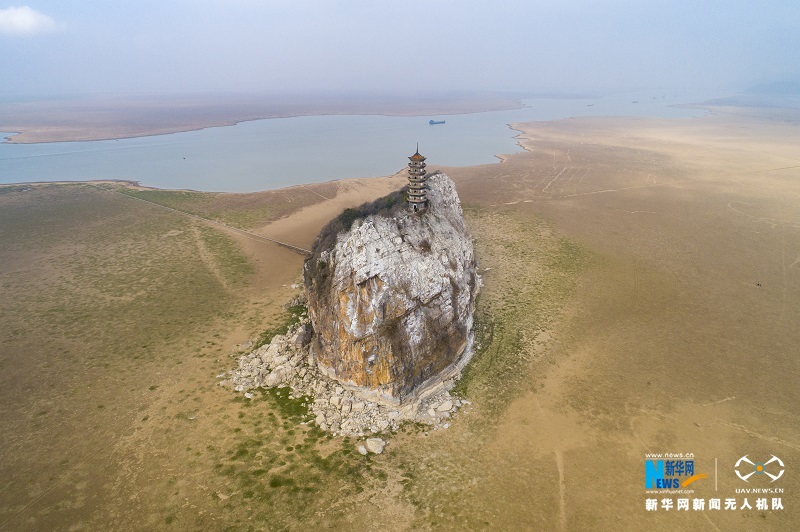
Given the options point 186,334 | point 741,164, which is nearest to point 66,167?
point 186,334

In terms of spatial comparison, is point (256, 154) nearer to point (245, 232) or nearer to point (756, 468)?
point (245, 232)

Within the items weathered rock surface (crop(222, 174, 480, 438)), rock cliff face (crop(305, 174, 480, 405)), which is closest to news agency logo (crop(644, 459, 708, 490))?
weathered rock surface (crop(222, 174, 480, 438))

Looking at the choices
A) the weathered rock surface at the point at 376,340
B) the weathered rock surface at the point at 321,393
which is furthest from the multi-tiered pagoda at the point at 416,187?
the weathered rock surface at the point at 321,393

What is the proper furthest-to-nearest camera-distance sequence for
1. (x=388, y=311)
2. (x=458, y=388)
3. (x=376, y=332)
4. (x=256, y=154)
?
(x=256, y=154) → (x=458, y=388) → (x=388, y=311) → (x=376, y=332)

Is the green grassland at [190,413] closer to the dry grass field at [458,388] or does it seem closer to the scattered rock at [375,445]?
the dry grass field at [458,388]

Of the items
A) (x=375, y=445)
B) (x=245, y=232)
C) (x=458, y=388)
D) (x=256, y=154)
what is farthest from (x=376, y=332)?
(x=256, y=154)

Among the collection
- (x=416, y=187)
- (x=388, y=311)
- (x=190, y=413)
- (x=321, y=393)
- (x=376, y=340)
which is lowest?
(x=190, y=413)
